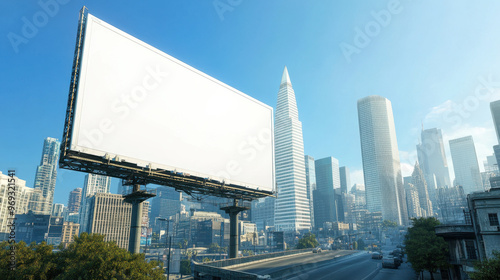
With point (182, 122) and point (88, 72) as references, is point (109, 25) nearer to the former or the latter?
point (88, 72)

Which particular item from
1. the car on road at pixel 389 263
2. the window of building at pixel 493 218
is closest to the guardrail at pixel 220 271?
the car on road at pixel 389 263

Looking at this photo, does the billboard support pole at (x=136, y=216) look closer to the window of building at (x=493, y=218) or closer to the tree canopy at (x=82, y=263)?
the tree canopy at (x=82, y=263)

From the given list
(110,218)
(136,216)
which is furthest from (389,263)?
(110,218)

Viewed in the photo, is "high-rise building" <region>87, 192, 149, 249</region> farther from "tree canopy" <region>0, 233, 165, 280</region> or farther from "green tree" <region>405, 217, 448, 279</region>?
"green tree" <region>405, 217, 448, 279</region>

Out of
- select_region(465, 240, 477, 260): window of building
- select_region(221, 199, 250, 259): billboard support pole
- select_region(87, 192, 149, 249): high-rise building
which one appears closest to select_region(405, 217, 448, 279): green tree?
select_region(465, 240, 477, 260): window of building

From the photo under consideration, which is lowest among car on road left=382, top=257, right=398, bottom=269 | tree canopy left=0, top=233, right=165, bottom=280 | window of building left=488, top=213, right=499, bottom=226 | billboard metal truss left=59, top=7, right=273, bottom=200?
car on road left=382, top=257, right=398, bottom=269

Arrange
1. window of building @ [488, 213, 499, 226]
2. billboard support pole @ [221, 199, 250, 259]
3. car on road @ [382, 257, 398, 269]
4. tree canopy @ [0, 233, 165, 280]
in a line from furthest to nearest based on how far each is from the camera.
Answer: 1. car on road @ [382, 257, 398, 269]
2. billboard support pole @ [221, 199, 250, 259]
3. window of building @ [488, 213, 499, 226]
4. tree canopy @ [0, 233, 165, 280]
